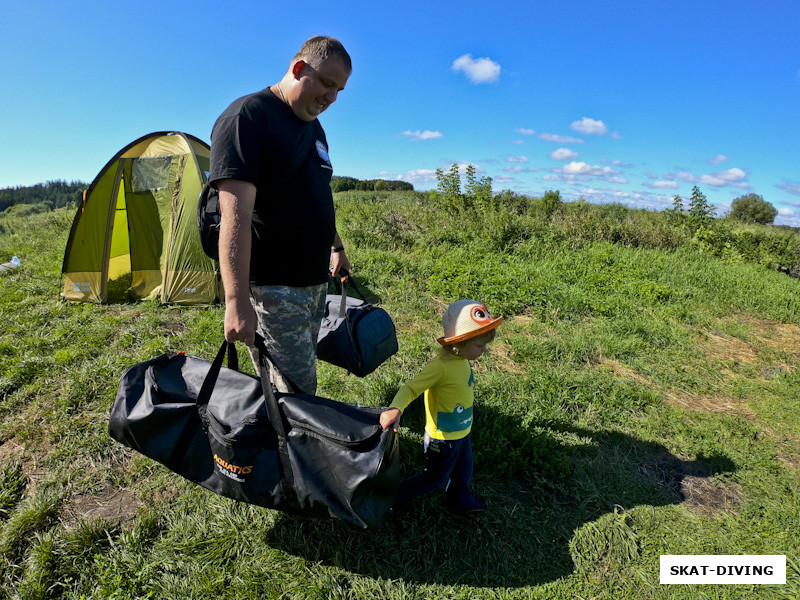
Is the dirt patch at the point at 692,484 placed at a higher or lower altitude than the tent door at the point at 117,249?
lower

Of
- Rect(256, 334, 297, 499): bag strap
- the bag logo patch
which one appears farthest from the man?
the bag logo patch

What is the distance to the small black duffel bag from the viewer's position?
2.68m

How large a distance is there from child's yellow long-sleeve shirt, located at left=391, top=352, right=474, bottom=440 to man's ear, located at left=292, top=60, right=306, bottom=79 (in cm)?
150

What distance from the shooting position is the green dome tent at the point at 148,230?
221 inches

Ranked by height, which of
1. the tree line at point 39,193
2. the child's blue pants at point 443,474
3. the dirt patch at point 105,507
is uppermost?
the tree line at point 39,193

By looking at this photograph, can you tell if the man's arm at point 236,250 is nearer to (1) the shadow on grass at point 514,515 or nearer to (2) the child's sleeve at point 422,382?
(2) the child's sleeve at point 422,382

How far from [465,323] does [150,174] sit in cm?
545

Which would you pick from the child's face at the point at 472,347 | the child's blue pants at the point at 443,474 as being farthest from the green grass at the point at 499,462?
the child's face at the point at 472,347

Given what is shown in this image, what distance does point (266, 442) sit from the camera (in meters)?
1.88

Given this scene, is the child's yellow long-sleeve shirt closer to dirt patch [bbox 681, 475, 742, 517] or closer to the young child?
the young child

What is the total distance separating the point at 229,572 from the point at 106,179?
5571 mm

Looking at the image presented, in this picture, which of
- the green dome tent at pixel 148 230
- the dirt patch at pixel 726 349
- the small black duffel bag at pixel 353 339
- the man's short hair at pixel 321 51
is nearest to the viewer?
the man's short hair at pixel 321 51

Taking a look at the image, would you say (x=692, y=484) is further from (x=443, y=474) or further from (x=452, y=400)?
(x=452, y=400)

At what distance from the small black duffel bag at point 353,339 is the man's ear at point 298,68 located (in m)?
1.16
